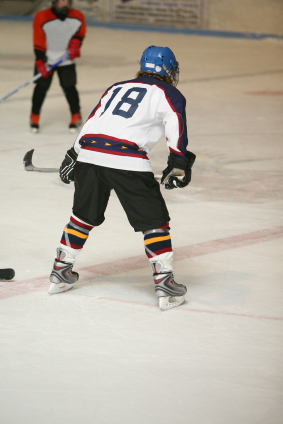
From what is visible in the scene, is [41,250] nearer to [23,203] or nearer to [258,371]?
[23,203]

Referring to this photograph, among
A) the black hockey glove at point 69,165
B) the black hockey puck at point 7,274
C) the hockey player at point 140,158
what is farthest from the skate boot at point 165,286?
the black hockey puck at point 7,274

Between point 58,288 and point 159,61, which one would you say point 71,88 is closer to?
point 159,61

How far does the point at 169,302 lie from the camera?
2414mm

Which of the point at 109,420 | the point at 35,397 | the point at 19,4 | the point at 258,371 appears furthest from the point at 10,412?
the point at 19,4

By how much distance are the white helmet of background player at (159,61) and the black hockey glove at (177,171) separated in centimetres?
35

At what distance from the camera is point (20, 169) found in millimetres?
4523

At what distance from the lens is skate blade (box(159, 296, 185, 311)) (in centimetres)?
240

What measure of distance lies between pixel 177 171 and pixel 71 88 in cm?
363

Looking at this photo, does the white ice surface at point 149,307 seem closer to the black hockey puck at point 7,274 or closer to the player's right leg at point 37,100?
the black hockey puck at point 7,274

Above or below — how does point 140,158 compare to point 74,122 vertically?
above

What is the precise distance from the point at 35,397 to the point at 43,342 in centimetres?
35

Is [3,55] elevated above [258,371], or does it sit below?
below

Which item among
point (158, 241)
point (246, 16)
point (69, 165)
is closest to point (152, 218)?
point (158, 241)

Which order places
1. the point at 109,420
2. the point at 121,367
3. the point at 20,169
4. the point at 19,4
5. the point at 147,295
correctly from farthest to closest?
the point at 19,4 < the point at 20,169 < the point at 147,295 < the point at 121,367 < the point at 109,420
